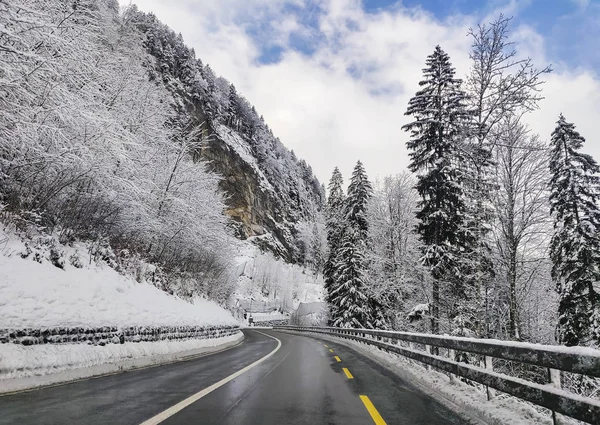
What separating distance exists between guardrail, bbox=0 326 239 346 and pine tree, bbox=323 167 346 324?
2229 cm

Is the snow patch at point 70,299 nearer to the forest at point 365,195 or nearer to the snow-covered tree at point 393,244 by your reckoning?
the forest at point 365,195

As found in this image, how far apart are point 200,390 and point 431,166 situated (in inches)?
695

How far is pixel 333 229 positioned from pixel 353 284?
10226 mm

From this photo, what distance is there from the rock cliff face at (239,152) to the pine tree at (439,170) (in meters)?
57.0

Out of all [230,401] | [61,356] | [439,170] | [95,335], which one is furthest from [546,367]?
[439,170]

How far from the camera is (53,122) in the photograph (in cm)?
1167

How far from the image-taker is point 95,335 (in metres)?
9.74

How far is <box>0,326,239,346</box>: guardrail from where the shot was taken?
755 cm

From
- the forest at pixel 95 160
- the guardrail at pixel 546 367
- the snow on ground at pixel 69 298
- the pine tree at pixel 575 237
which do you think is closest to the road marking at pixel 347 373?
the guardrail at pixel 546 367

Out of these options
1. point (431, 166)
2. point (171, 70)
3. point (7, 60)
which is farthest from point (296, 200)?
point (7, 60)

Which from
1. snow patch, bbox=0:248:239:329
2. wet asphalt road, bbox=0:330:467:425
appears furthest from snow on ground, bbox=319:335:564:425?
snow patch, bbox=0:248:239:329

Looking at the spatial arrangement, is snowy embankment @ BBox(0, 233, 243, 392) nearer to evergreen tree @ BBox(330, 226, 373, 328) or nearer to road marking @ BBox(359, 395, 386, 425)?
road marking @ BBox(359, 395, 386, 425)

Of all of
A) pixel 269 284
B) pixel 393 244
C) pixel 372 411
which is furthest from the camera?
pixel 269 284

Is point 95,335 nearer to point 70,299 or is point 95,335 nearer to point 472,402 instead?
point 70,299
